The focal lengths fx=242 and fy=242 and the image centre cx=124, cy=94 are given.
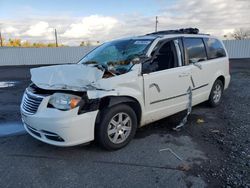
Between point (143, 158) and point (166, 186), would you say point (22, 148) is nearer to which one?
point (143, 158)

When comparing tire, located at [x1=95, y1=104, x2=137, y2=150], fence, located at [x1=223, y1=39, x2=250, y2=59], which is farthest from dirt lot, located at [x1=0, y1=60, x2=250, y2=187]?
fence, located at [x1=223, y1=39, x2=250, y2=59]

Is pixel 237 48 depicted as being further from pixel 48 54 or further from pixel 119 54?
pixel 119 54

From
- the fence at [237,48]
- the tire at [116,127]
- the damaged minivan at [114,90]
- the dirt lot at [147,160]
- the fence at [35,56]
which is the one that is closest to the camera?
the dirt lot at [147,160]

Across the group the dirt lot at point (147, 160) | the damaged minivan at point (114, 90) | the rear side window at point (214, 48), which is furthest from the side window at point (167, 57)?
the rear side window at point (214, 48)

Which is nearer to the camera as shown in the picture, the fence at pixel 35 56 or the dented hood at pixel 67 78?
the dented hood at pixel 67 78

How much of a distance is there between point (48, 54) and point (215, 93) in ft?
76.9

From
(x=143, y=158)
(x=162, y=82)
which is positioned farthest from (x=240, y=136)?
(x=143, y=158)

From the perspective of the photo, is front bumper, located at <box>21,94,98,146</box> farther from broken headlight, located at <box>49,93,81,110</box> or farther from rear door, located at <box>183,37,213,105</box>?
rear door, located at <box>183,37,213,105</box>

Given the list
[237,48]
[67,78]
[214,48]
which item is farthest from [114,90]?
[237,48]

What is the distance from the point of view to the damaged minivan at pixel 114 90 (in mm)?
3369

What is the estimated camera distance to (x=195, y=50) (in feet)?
17.1

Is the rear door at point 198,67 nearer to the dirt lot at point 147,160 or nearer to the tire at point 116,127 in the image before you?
the dirt lot at point 147,160

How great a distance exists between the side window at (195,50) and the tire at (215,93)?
0.91 metres

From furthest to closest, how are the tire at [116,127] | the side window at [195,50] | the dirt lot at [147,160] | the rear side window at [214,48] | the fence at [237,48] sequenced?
the fence at [237,48]
the rear side window at [214,48]
the side window at [195,50]
the tire at [116,127]
the dirt lot at [147,160]
